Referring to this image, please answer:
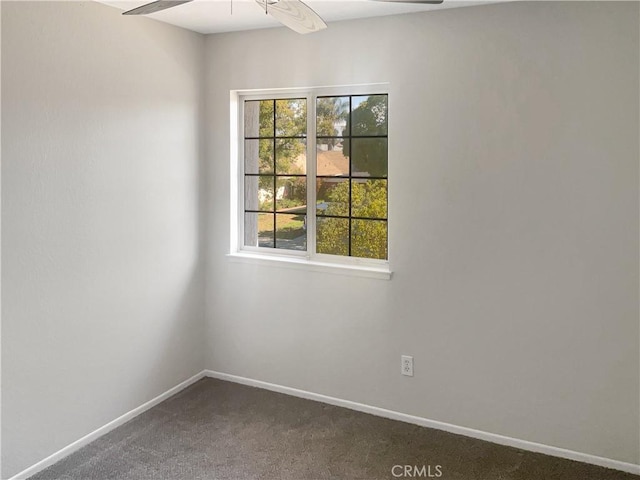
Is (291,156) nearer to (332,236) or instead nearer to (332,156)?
(332,156)

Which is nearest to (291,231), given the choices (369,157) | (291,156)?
(291,156)

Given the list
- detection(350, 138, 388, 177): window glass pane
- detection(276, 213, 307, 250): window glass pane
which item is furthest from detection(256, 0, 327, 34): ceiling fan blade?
detection(276, 213, 307, 250): window glass pane

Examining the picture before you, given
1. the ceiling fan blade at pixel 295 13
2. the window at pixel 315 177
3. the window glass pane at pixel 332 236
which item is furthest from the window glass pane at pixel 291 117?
the ceiling fan blade at pixel 295 13

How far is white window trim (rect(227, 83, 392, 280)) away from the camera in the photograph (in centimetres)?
333

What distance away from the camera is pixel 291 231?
3676 millimetres

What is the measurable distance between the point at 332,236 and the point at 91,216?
1.45m

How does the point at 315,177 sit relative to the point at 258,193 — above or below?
above

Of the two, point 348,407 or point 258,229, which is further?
point 258,229

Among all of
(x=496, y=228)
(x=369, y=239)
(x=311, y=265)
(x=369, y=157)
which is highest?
Result: (x=369, y=157)

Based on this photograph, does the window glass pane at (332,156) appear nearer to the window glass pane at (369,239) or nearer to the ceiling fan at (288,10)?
the window glass pane at (369,239)

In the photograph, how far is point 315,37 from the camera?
333cm

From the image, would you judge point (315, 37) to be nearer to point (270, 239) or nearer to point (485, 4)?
point (485, 4)

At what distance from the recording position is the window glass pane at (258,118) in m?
3.68

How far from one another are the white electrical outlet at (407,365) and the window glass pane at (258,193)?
135cm
